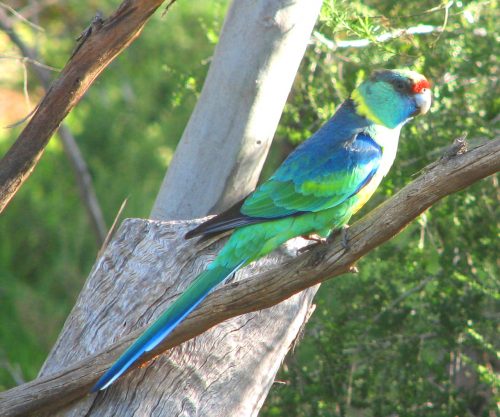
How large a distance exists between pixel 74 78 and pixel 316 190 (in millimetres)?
895

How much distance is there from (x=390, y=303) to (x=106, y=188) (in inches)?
114

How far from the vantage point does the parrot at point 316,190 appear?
251 centimetres

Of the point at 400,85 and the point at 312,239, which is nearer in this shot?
the point at 312,239

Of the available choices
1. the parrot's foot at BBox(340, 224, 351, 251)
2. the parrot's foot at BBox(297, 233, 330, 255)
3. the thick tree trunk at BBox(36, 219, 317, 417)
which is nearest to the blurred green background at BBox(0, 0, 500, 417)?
the thick tree trunk at BBox(36, 219, 317, 417)

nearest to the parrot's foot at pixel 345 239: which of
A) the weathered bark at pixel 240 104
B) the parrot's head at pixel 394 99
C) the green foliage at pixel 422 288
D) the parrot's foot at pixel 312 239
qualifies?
the parrot's foot at pixel 312 239

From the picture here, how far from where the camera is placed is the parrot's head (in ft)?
10.2

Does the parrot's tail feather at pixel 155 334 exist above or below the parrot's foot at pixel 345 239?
above

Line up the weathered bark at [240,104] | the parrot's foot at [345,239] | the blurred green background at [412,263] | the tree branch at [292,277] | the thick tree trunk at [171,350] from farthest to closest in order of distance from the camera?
1. the blurred green background at [412,263]
2. the weathered bark at [240,104]
3. the thick tree trunk at [171,350]
4. the parrot's foot at [345,239]
5. the tree branch at [292,277]

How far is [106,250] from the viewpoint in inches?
116

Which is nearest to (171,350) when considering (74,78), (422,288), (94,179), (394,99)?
(74,78)

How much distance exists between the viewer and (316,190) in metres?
2.86

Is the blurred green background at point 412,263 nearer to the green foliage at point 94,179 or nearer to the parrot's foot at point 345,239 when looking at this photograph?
the parrot's foot at point 345,239

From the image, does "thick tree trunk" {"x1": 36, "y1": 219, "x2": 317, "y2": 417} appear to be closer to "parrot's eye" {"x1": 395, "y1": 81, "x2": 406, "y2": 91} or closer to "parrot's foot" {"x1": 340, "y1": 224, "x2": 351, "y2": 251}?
"parrot's foot" {"x1": 340, "y1": 224, "x2": 351, "y2": 251}

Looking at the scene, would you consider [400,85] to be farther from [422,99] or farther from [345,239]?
[345,239]
